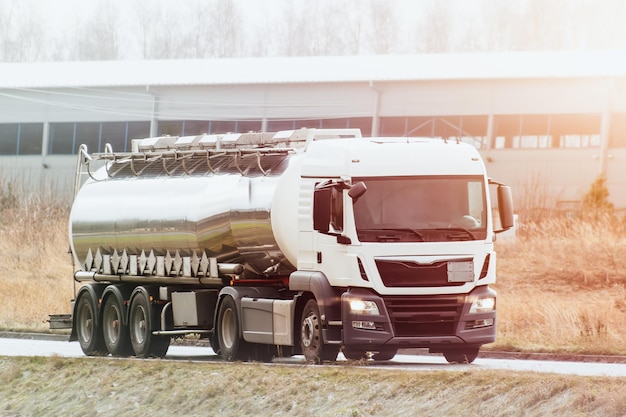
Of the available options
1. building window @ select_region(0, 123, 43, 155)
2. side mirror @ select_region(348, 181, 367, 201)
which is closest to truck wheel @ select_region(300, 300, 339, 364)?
side mirror @ select_region(348, 181, 367, 201)

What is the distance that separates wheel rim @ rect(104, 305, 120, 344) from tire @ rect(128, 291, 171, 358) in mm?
283

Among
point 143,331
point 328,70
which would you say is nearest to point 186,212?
point 143,331

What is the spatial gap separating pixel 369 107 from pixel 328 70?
13.8 ft

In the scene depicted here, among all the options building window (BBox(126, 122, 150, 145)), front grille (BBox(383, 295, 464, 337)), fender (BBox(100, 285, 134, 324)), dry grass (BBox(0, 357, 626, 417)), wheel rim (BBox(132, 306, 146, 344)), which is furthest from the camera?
building window (BBox(126, 122, 150, 145))

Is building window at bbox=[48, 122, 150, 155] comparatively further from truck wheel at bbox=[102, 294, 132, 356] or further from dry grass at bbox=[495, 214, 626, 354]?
truck wheel at bbox=[102, 294, 132, 356]

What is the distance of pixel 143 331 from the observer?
2395cm

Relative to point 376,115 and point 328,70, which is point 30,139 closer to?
point 328,70

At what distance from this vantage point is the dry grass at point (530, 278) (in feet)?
86.0

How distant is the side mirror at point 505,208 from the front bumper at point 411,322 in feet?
3.17

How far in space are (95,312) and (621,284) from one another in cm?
1764

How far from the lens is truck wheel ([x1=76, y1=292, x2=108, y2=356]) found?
82.5 feet

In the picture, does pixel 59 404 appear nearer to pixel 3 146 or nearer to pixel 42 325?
pixel 42 325

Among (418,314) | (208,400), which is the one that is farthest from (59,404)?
(418,314)

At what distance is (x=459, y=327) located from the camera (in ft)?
61.9
